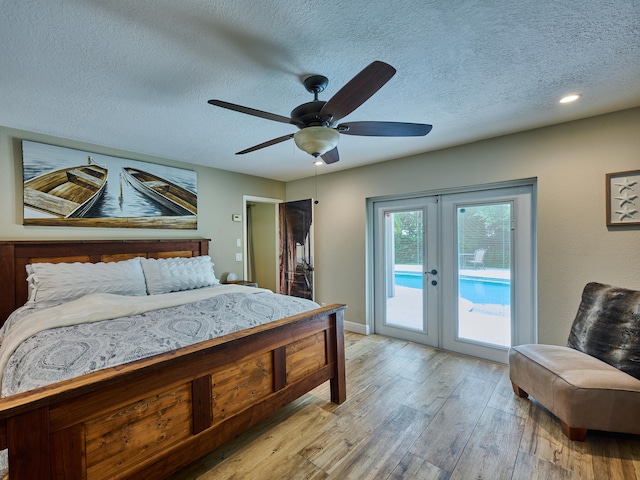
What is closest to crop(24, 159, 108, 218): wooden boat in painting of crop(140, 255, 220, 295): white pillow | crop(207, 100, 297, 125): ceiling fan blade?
crop(140, 255, 220, 295): white pillow

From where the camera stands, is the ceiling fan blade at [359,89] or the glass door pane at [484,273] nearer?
the ceiling fan blade at [359,89]

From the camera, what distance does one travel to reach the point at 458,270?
3391 millimetres

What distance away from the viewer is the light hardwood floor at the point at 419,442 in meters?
1.67

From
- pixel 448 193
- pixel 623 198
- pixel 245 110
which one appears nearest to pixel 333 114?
pixel 245 110

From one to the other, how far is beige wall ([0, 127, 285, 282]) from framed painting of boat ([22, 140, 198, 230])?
0.07 metres

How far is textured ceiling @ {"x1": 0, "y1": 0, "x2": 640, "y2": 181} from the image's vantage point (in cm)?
134

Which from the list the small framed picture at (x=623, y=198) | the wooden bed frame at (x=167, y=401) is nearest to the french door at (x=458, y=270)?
the small framed picture at (x=623, y=198)

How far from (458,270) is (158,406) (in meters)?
3.19

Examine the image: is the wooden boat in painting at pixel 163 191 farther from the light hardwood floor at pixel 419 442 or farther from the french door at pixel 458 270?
the light hardwood floor at pixel 419 442

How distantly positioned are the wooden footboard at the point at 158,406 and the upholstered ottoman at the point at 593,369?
1.71m

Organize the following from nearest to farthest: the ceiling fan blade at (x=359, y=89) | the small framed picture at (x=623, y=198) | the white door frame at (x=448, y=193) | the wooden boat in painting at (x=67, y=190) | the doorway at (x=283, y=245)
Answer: the ceiling fan blade at (x=359, y=89)
the small framed picture at (x=623, y=198)
the wooden boat in painting at (x=67, y=190)
the white door frame at (x=448, y=193)
the doorway at (x=283, y=245)

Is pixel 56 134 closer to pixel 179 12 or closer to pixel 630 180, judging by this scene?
pixel 179 12

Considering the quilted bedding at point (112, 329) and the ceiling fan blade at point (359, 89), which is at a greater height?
the ceiling fan blade at point (359, 89)

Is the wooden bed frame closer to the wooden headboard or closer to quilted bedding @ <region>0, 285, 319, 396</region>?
the wooden headboard
